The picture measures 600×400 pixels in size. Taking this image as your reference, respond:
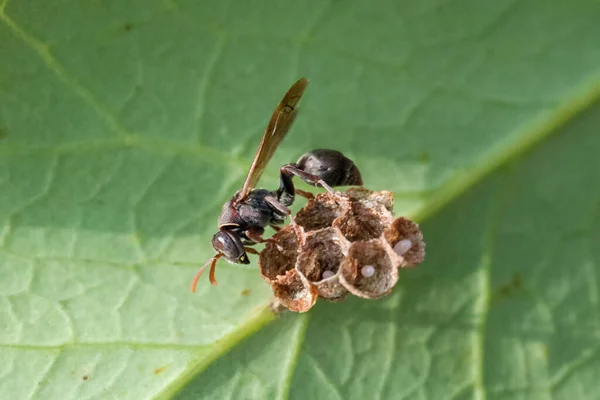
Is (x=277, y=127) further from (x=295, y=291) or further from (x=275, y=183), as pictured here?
(x=295, y=291)

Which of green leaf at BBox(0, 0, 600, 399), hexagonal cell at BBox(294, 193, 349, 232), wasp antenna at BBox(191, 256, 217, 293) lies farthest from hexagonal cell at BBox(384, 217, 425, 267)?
wasp antenna at BBox(191, 256, 217, 293)

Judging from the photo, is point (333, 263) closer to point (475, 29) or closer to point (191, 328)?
point (191, 328)

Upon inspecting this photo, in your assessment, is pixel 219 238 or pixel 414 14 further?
pixel 414 14

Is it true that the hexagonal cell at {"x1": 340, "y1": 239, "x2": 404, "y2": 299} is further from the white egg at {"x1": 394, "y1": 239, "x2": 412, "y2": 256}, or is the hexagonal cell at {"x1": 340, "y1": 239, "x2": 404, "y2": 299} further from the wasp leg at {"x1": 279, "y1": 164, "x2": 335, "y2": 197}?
the wasp leg at {"x1": 279, "y1": 164, "x2": 335, "y2": 197}

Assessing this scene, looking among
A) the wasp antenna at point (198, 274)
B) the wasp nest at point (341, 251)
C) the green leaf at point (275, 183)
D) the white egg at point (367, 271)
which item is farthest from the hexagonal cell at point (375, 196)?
the wasp antenna at point (198, 274)

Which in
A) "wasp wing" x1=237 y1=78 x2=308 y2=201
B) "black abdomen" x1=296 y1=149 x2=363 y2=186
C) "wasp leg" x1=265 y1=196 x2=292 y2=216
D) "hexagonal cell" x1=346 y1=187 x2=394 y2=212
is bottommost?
"wasp leg" x1=265 y1=196 x2=292 y2=216

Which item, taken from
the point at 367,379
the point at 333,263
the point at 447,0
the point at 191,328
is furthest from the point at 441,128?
the point at 191,328
